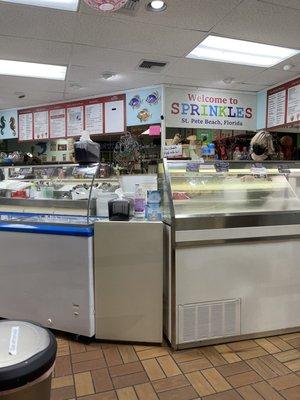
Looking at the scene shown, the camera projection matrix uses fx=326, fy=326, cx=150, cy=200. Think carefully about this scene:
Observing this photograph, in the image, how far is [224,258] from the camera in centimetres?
262

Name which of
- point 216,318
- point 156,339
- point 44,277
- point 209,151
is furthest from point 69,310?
point 209,151

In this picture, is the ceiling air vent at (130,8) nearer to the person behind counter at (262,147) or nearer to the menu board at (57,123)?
the person behind counter at (262,147)

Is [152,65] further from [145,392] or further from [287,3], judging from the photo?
[145,392]

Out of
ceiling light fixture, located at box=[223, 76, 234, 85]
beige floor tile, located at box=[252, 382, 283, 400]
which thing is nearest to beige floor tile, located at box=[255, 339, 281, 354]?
beige floor tile, located at box=[252, 382, 283, 400]

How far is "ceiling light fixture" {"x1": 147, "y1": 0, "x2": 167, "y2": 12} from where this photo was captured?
9.10 ft

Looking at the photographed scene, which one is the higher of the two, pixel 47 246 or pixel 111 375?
pixel 47 246

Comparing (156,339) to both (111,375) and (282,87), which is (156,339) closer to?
(111,375)

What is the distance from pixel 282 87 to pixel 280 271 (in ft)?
11.1

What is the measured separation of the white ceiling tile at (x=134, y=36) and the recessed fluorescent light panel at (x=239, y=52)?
0.19m

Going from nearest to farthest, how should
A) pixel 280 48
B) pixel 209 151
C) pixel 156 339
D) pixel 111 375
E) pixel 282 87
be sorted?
pixel 111 375
pixel 156 339
pixel 280 48
pixel 209 151
pixel 282 87

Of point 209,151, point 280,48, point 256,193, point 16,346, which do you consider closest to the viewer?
point 16,346

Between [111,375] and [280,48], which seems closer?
[111,375]

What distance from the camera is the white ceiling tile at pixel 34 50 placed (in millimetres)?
3610

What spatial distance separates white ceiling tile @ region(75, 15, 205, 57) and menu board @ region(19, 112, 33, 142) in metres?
3.34
